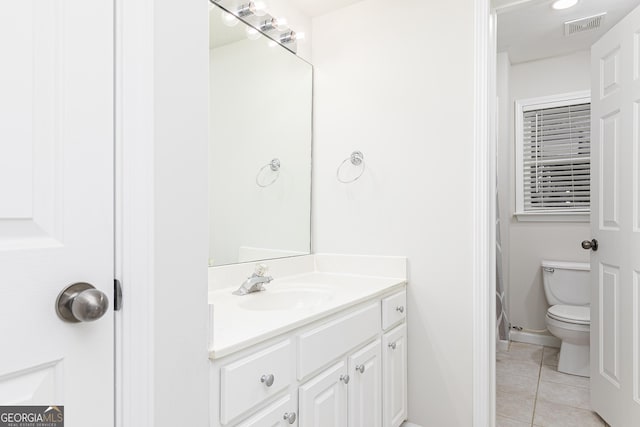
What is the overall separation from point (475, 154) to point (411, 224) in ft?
1.51

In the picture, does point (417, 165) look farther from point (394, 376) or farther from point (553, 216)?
point (553, 216)

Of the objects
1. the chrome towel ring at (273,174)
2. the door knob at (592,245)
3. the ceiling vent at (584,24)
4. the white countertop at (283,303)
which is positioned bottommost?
the white countertop at (283,303)

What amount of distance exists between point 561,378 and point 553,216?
1.31 meters

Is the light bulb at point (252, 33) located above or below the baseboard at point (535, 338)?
above

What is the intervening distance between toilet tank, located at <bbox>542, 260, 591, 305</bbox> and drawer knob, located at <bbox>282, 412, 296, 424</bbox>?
2.78 m

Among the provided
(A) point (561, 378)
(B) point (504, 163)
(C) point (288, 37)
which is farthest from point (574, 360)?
(C) point (288, 37)

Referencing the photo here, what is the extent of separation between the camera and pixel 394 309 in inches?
70.3

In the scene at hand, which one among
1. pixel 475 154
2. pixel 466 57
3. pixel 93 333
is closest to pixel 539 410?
pixel 475 154

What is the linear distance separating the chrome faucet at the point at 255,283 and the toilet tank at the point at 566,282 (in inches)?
102

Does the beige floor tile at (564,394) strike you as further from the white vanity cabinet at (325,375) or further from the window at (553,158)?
the window at (553,158)

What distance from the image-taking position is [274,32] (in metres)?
1.98

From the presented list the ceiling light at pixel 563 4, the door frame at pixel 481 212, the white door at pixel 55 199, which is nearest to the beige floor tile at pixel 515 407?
the door frame at pixel 481 212

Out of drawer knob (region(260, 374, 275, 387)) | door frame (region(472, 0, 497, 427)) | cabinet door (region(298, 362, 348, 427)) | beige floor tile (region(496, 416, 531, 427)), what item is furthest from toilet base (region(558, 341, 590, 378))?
drawer knob (region(260, 374, 275, 387))

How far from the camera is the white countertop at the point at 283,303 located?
989 millimetres
